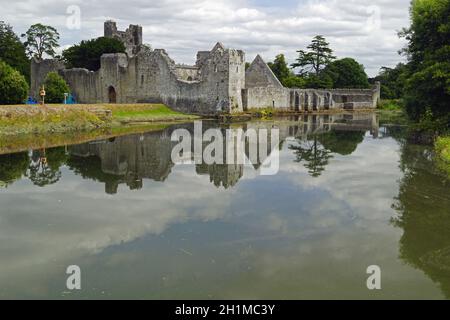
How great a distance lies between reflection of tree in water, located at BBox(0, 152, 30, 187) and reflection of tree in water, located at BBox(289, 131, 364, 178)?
848 centimetres

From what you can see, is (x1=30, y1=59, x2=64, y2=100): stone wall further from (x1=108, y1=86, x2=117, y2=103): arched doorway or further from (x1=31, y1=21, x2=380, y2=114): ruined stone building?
(x1=108, y1=86, x2=117, y2=103): arched doorway

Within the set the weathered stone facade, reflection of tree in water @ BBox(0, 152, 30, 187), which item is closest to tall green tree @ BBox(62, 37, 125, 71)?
the weathered stone facade

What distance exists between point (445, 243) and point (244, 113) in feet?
104

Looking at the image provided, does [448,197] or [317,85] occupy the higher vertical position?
[317,85]

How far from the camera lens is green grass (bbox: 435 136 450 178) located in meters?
16.0

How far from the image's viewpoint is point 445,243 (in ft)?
28.9

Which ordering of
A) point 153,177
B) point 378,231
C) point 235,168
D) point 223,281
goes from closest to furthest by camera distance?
point 223,281 → point 378,231 → point 153,177 → point 235,168

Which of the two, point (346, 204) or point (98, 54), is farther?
point (98, 54)

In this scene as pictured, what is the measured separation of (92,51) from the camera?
48031mm

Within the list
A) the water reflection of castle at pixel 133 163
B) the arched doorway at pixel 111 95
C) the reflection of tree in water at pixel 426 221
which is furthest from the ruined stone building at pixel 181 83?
the reflection of tree in water at pixel 426 221

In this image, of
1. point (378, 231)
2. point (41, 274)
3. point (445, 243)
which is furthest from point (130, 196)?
point (445, 243)

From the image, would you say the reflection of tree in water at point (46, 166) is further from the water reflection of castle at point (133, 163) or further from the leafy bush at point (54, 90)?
the leafy bush at point (54, 90)
